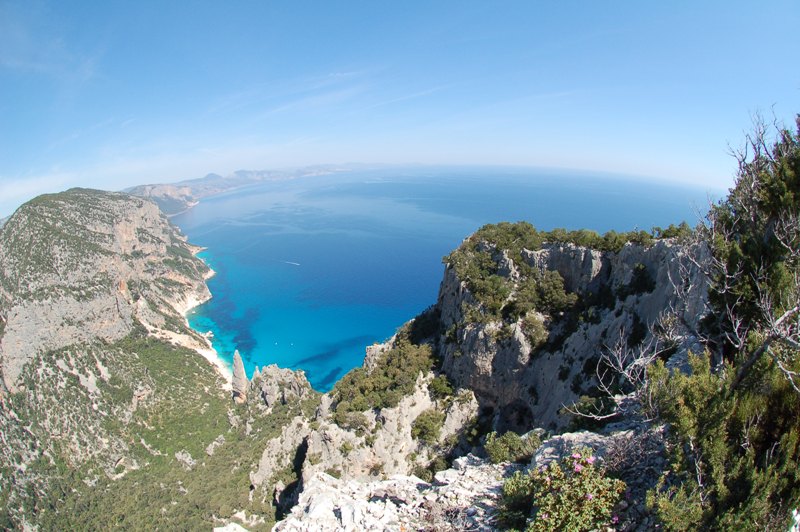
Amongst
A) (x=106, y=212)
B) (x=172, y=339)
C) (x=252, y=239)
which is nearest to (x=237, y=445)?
(x=172, y=339)

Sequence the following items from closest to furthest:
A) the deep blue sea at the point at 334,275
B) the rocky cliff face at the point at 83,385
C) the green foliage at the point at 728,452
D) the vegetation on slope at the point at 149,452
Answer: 1. the green foliage at the point at 728,452
2. the vegetation on slope at the point at 149,452
3. the rocky cliff face at the point at 83,385
4. the deep blue sea at the point at 334,275

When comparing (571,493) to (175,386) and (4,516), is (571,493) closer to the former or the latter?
(4,516)

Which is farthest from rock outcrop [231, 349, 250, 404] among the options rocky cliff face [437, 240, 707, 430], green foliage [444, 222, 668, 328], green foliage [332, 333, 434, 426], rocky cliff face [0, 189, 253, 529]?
green foliage [444, 222, 668, 328]

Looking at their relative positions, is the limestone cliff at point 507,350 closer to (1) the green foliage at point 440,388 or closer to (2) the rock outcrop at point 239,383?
(1) the green foliage at point 440,388


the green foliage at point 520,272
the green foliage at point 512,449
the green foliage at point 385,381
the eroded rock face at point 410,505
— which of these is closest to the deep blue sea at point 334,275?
the green foliage at point 385,381

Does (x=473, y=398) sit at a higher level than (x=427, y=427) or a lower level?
higher

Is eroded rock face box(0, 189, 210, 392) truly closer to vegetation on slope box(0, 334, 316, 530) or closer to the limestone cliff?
Result: vegetation on slope box(0, 334, 316, 530)

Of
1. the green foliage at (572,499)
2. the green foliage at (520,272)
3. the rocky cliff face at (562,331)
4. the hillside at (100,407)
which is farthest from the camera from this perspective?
→ the hillside at (100,407)

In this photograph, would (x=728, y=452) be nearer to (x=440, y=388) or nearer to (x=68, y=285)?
(x=440, y=388)

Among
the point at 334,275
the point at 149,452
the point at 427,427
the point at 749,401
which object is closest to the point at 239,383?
the point at 149,452
